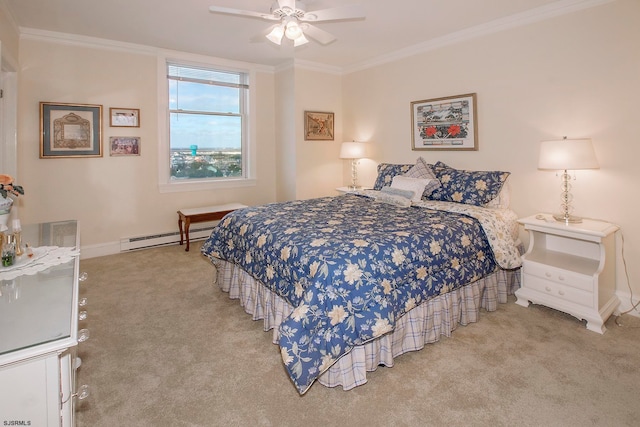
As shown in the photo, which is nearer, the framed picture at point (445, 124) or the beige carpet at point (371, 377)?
the beige carpet at point (371, 377)

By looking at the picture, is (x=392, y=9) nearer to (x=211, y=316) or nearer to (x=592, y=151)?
(x=592, y=151)

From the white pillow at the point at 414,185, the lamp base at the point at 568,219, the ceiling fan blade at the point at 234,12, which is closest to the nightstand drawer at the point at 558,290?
the lamp base at the point at 568,219

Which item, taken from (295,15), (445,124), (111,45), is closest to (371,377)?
(295,15)

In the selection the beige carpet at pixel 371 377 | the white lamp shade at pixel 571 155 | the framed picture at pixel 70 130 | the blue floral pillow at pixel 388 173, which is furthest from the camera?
the blue floral pillow at pixel 388 173

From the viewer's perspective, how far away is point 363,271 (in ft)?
6.56

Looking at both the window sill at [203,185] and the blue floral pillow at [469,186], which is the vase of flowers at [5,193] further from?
the blue floral pillow at [469,186]

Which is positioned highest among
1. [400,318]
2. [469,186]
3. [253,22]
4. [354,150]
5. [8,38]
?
[253,22]

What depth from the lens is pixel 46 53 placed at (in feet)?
12.9

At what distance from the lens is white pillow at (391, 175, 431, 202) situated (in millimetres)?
3583

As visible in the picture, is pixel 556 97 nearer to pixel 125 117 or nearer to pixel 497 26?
pixel 497 26

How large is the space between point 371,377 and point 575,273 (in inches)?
71.1

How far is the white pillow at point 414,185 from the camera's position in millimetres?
3583

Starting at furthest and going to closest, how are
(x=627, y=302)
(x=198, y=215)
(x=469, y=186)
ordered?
1. (x=198, y=215)
2. (x=469, y=186)
3. (x=627, y=302)

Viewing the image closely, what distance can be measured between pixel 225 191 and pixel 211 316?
278 cm
